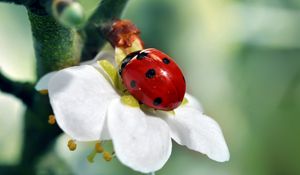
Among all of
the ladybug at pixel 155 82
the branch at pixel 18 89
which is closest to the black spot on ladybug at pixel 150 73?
the ladybug at pixel 155 82

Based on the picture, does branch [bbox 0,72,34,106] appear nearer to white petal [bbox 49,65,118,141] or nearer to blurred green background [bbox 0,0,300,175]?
white petal [bbox 49,65,118,141]

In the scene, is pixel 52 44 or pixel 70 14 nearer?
pixel 70 14

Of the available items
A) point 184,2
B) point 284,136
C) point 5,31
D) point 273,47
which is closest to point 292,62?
point 273,47

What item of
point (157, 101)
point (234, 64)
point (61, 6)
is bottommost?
point (234, 64)

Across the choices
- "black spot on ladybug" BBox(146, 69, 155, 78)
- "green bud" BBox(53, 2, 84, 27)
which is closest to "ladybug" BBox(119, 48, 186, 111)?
"black spot on ladybug" BBox(146, 69, 155, 78)

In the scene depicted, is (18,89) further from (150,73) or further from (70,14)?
(70,14)

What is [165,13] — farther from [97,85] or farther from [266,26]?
[97,85]

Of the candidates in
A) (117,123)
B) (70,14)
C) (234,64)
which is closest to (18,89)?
(117,123)
